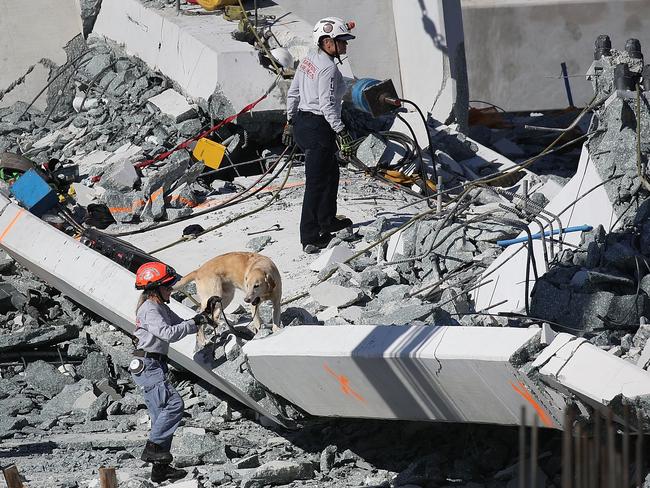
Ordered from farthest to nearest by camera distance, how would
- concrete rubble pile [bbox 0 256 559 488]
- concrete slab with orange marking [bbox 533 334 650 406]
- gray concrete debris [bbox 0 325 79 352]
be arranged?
gray concrete debris [bbox 0 325 79 352], concrete rubble pile [bbox 0 256 559 488], concrete slab with orange marking [bbox 533 334 650 406]

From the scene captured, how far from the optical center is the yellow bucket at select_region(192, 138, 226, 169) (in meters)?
12.1

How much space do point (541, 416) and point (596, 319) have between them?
3.57 feet

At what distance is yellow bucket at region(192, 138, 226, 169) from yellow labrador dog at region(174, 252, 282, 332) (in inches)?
140

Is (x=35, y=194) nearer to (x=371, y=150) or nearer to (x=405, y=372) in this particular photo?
(x=371, y=150)

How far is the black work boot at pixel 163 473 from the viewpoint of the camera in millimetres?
7594

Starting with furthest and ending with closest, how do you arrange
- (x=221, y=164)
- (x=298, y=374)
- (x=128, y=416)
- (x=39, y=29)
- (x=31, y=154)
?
1. (x=39, y=29)
2. (x=31, y=154)
3. (x=221, y=164)
4. (x=128, y=416)
5. (x=298, y=374)

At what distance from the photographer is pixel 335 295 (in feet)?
29.8

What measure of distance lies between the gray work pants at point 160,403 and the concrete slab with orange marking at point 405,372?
2.31 ft

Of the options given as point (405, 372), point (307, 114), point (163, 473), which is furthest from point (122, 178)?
point (405, 372)

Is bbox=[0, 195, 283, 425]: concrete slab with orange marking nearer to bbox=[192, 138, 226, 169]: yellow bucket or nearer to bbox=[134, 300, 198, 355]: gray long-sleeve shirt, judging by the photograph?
bbox=[134, 300, 198, 355]: gray long-sleeve shirt

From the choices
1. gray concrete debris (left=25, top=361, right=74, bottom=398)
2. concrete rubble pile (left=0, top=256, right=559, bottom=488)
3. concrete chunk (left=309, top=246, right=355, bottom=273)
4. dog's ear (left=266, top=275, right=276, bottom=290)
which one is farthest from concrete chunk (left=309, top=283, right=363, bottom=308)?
gray concrete debris (left=25, top=361, right=74, bottom=398)

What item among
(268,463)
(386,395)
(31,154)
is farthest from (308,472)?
(31,154)

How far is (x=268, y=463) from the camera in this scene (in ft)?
25.8

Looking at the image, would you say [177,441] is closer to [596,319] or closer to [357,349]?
[357,349]
